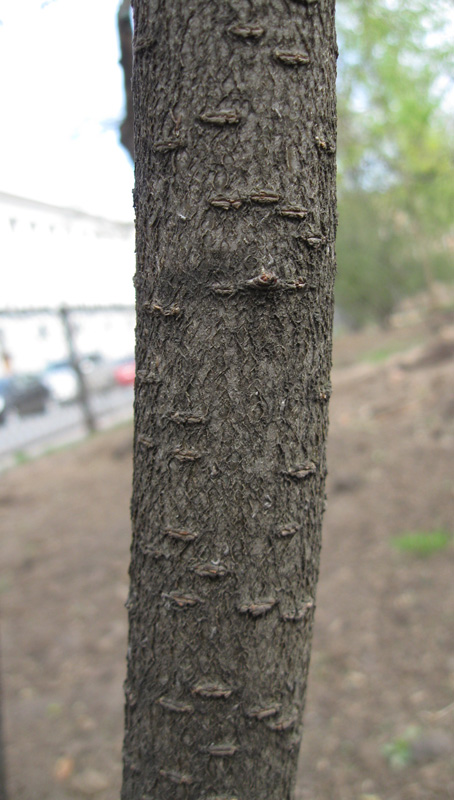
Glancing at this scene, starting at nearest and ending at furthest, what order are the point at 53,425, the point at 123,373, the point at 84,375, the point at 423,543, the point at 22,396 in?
the point at 423,543 → the point at 84,375 → the point at 53,425 → the point at 22,396 → the point at 123,373

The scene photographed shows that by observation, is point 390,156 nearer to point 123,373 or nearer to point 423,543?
point 123,373

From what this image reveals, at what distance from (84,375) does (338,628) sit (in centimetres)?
741

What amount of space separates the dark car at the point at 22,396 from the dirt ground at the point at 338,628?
5226mm

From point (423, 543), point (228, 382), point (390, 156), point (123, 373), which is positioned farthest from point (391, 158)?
point (228, 382)

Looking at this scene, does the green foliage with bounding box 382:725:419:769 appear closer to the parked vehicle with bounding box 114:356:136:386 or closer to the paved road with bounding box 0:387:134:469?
the paved road with bounding box 0:387:134:469

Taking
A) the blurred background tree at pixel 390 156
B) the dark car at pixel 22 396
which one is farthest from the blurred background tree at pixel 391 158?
the dark car at pixel 22 396

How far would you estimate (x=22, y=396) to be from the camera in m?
12.1

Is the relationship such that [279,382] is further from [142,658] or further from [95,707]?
[95,707]

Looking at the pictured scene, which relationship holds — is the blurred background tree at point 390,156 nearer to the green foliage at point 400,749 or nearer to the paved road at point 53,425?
the green foliage at point 400,749

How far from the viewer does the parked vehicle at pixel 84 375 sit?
35.2 feet

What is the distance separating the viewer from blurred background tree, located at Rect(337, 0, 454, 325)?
227 inches

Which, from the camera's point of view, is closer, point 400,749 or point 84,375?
point 400,749

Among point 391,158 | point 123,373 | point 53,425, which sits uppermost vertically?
point 391,158

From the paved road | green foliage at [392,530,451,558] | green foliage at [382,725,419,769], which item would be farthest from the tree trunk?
the paved road
